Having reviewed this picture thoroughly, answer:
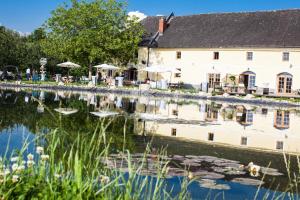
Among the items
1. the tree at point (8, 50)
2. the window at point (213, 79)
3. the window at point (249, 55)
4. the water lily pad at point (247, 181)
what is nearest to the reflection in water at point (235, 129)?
the water lily pad at point (247, 181)

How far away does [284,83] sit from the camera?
35.3 meters

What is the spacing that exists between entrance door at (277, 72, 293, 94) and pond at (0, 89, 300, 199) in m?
15.8

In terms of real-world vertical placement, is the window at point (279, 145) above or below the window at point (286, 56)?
below

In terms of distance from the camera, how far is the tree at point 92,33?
3912 centimetres

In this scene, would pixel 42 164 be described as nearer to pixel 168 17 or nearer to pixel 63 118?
pixel 63 118

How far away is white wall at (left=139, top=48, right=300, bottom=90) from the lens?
3550 cm

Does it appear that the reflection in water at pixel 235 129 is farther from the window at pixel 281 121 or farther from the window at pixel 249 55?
the window at pixel 249 55

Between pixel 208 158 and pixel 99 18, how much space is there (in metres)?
33.3

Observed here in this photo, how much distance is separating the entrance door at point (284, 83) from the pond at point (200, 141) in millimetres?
15791

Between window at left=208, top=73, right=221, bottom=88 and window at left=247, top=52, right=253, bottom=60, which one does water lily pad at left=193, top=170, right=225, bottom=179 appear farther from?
window at left=208, top=73, right=221, bottom=88

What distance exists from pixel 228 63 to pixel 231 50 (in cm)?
115

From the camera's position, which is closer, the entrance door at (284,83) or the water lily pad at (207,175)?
the water lily pad at (207,175)

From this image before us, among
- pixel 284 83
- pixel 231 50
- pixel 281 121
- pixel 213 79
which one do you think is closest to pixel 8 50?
pixel 213 79

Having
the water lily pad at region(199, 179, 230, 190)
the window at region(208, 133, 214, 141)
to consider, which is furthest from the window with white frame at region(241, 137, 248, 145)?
the water lily pad at region(199, 179, 230, 190)
